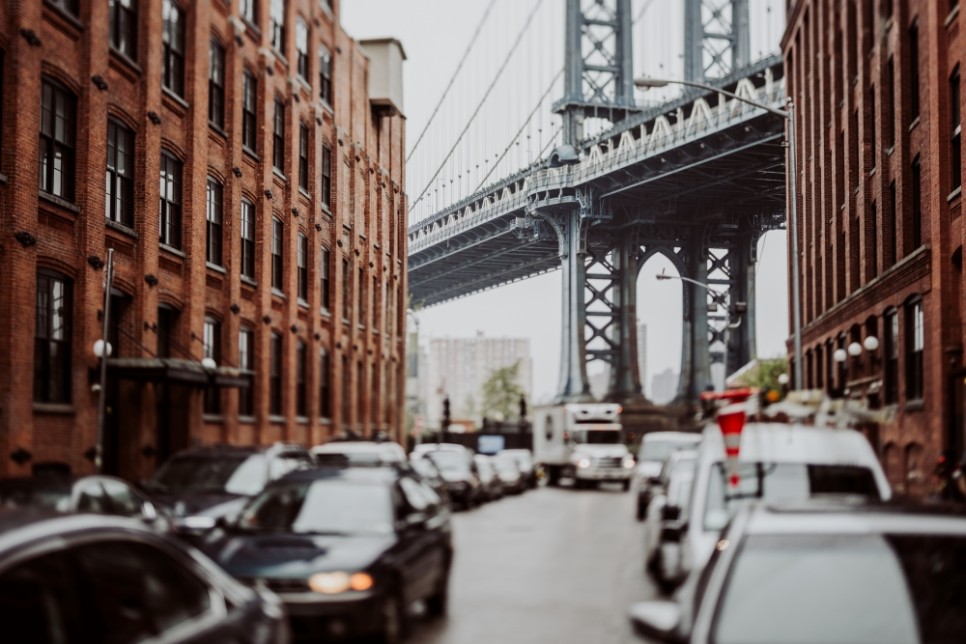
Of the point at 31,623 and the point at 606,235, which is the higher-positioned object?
the point at 606,235

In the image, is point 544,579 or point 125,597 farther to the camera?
point 544,579

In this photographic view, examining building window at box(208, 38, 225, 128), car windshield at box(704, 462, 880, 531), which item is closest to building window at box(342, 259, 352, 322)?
building window at box(208, 38, 225, 128)

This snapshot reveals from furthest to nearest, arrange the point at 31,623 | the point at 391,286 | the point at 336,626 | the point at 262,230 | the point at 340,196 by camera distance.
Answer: the point at 391,286, the point at 340,196, the point at 262,230, the point at 336,626, the point at 31,623

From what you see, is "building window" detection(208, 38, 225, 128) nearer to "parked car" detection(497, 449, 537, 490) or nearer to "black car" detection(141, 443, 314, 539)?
"black car" detection(141, 443, 314, 539)

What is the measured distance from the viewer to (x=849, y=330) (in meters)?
41.5

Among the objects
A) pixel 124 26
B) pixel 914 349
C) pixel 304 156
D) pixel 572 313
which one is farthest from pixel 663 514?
pixel 572 313

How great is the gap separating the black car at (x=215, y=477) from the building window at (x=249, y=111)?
19369 mm

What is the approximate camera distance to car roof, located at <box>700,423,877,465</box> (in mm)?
10930

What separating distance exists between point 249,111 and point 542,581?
23328 millimetres

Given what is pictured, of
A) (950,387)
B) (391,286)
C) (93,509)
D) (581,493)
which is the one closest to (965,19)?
(950,387)

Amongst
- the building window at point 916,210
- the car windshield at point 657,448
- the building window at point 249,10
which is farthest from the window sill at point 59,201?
the building window at point 916,210

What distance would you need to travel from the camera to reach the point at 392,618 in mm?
10836

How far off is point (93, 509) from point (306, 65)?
32.3 meters

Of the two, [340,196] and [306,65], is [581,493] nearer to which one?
[340,196]
